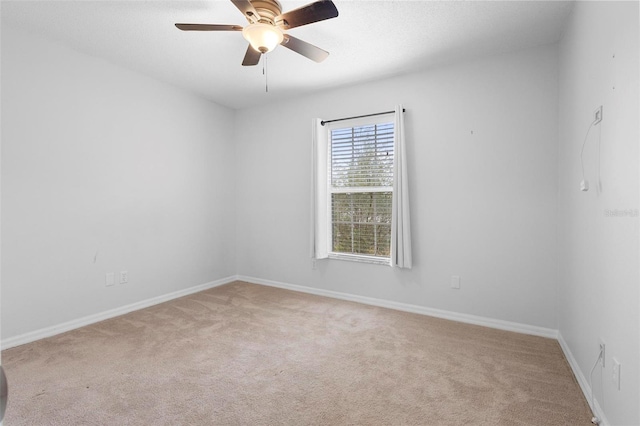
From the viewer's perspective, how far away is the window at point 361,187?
3645 millimetres

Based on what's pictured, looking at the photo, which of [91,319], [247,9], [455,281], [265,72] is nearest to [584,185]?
[455,281]

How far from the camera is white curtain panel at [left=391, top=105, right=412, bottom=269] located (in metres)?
3.30

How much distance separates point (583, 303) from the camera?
2.04 meters

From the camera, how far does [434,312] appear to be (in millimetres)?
3283

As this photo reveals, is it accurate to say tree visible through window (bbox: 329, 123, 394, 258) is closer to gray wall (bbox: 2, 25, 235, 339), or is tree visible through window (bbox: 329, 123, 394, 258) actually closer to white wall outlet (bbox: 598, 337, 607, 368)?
gray wall (bbox: 2, 25, 235, 339)

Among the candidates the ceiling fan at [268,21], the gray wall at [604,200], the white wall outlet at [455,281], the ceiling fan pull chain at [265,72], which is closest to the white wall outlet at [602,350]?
the gray wall at [604,200]

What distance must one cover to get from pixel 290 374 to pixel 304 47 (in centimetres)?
237

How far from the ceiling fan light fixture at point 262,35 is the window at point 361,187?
1.75 m

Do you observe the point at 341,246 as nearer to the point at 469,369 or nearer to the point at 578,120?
the point at 469,369

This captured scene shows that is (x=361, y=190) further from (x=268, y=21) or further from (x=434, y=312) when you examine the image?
(x=268, y=21)

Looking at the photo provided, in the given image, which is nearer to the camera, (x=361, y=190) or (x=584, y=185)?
(x=584, y=185)

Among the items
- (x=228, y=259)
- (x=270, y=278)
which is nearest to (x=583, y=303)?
(x=270, y=278)

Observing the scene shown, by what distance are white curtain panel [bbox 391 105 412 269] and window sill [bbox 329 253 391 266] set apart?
0.22 metres

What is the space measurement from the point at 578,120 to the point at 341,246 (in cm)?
259
